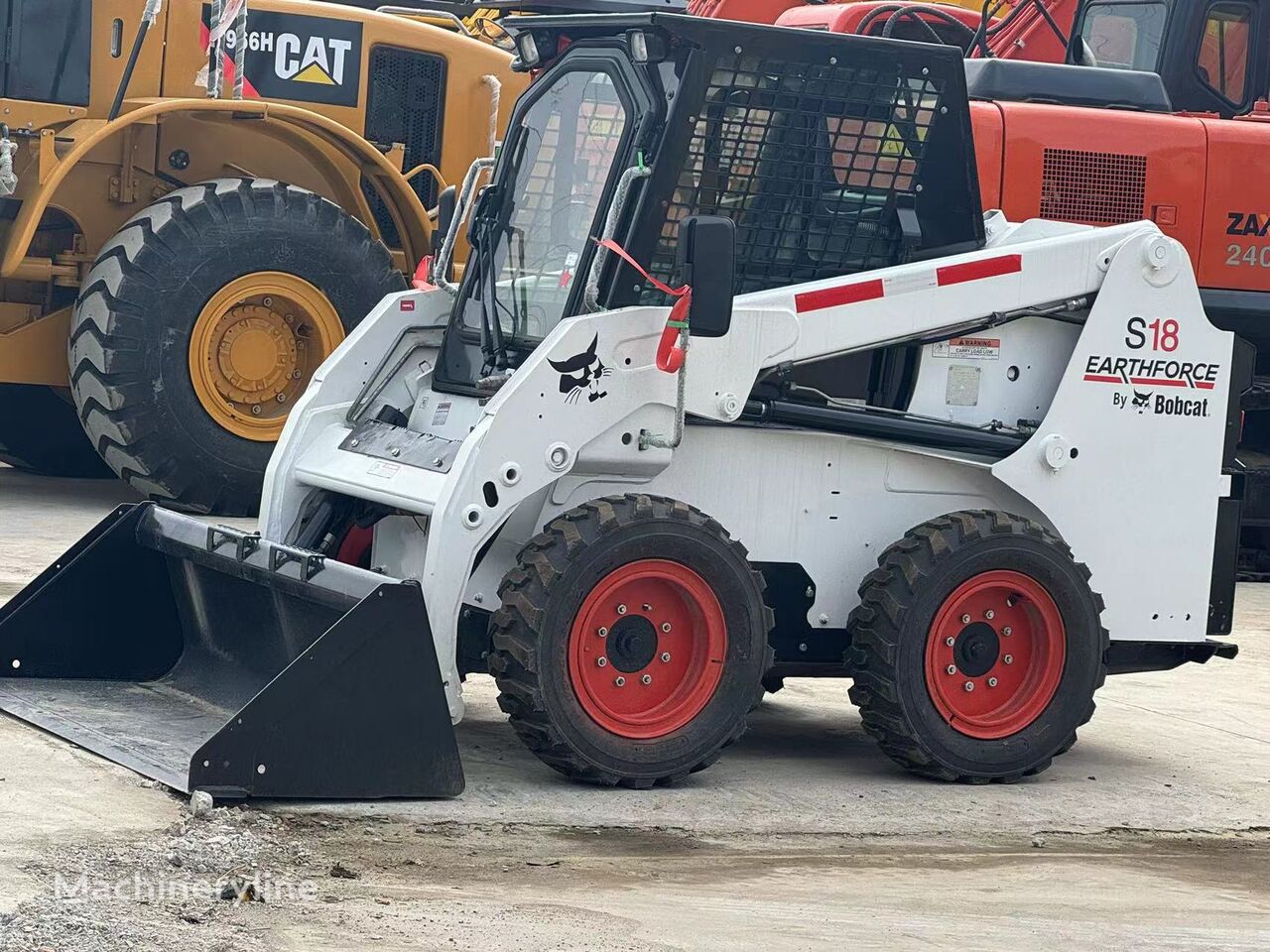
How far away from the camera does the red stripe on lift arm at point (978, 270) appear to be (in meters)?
6.52

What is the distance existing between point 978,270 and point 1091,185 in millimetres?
4532

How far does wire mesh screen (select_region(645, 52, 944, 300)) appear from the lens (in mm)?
6512

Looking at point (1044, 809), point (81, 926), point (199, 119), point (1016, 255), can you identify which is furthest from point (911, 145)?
point (199, 119)

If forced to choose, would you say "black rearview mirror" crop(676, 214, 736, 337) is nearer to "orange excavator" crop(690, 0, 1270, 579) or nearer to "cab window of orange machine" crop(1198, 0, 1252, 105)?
"orange excavator" crop(690, 0, 1270, 579)

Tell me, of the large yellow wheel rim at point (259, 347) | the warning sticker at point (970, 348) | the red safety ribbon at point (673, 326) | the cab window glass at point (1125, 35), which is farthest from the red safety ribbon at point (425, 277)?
the cab window glass at point (1125, 35)

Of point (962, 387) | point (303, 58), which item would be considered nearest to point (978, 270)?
point (962, 387)

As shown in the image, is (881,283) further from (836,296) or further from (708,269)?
(708,269)

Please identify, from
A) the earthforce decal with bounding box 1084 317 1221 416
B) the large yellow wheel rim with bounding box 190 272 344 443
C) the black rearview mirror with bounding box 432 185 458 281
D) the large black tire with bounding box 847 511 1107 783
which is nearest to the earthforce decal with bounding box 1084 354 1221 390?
the earthforce decal with bounding box 1084 317 1221 416

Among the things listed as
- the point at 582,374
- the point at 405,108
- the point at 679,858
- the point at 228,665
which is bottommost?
the point at 679,858

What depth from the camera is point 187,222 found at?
36.1 ft

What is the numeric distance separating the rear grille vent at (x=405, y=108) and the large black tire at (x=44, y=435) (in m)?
2.22

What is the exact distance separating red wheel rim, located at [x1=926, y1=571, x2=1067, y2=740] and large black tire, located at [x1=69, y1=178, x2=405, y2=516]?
5.60m

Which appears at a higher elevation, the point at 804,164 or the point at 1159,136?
the point at 1159,136

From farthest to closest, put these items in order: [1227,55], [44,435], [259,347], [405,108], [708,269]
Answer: [44,435] → [405,108] → [1227,55] → [259,347] → [708,269]
